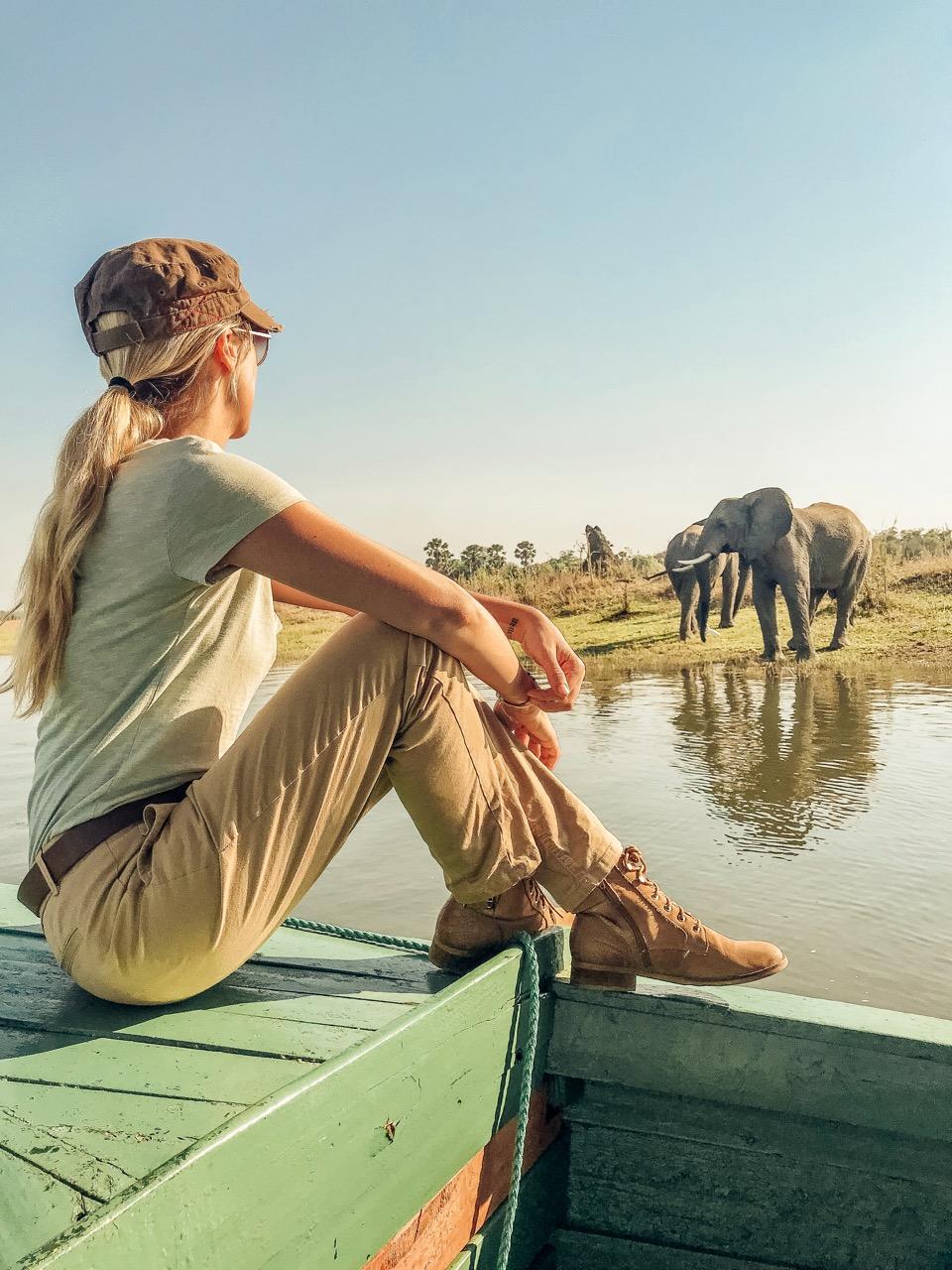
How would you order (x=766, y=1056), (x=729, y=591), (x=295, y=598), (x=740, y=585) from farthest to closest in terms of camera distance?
1. (x=740, y=585)
2. (x=729, y=591)
3. (x=295, y=598)
4. (x=766, y=1056)

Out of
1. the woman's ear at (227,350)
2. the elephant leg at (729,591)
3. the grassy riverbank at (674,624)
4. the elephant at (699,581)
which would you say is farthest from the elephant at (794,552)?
the woman's ear at (227,350)

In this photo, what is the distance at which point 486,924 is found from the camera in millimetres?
1486

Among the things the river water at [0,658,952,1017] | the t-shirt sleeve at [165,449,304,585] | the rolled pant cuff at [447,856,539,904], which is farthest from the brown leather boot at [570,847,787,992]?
the river water at [0,658,952,1017]

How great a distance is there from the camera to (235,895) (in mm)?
1261

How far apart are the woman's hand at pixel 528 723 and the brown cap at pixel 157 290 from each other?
0.67m

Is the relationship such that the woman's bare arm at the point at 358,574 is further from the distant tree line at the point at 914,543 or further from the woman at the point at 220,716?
the distant tree line at the point at 914,543

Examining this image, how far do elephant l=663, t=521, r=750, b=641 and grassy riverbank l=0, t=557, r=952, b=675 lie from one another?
0.87 feet

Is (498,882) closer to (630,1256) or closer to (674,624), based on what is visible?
(630,1256)

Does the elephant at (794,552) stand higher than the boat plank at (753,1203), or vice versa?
the elephant at (794,552)

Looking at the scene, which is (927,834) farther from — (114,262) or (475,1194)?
(114,262)

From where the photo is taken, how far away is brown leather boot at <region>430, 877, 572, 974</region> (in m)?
1.48

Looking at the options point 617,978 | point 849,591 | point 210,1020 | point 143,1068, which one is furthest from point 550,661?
point 849,591

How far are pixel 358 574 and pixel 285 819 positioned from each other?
0.30 metres

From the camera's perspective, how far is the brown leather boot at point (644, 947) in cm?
146
